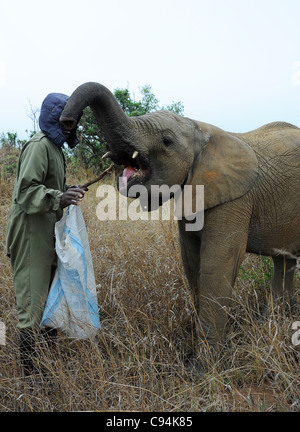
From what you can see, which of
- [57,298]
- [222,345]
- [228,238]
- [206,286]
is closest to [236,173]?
[228,238]

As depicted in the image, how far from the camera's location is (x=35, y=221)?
3.13 m


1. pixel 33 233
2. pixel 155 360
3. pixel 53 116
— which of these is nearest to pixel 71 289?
pixel 33 233

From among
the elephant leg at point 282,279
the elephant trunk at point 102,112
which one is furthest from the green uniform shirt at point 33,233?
the elephant leg at point 282,279

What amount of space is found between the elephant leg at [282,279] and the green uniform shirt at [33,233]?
2.03 metres

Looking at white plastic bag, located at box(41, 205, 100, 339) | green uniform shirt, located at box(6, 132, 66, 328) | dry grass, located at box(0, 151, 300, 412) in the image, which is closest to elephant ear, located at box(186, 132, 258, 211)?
dry grass, located at box(0, 151, 300, 412)

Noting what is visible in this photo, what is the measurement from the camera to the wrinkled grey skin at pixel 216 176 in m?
3.01

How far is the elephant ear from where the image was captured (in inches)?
128

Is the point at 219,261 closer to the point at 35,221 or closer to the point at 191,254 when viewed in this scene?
the point at 191,254

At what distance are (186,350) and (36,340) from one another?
122cm

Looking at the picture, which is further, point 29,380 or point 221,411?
point 29,380

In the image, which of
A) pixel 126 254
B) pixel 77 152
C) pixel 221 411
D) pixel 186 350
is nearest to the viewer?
pixel 221 411

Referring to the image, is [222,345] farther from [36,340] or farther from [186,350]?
[36,340]

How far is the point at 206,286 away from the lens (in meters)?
3.32

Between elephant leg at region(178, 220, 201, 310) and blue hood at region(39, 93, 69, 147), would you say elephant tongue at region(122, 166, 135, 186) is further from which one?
elephant leg at region(178, 220, 201, 310)
